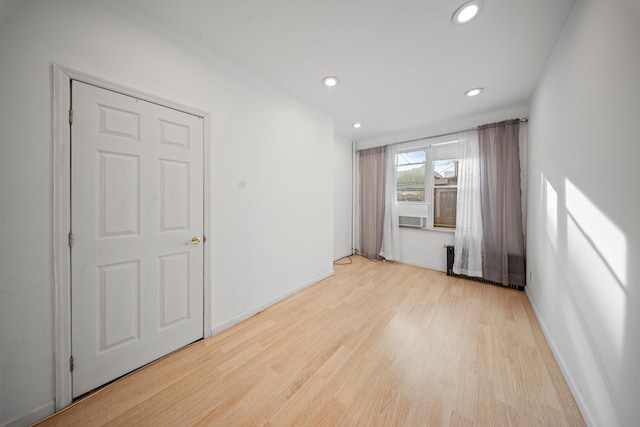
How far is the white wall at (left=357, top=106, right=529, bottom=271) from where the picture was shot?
125 inches

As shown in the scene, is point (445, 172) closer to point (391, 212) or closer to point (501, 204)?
point (501, 204)

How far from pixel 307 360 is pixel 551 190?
262 cm

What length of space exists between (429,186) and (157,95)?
396 centimetres

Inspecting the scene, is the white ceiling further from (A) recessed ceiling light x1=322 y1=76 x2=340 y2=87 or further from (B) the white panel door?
(B) the white panel door

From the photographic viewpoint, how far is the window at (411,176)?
12.6ft

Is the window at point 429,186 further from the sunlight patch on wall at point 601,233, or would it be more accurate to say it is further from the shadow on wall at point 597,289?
the sunlight patch on wall at point 601,233

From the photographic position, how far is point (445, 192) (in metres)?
3.65

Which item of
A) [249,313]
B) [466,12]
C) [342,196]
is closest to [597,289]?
[466,12]

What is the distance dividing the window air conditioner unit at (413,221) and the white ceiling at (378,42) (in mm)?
2023

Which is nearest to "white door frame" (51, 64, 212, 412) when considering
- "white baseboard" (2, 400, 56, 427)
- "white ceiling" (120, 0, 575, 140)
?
"white baseboard" (2, 400, 56, 427)

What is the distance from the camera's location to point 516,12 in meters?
1.44

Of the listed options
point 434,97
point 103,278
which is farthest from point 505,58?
point 103,278

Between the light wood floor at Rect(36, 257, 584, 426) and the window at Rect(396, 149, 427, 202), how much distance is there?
2144 millimetres

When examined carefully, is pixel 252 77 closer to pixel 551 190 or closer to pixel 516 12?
pixel 516 12
